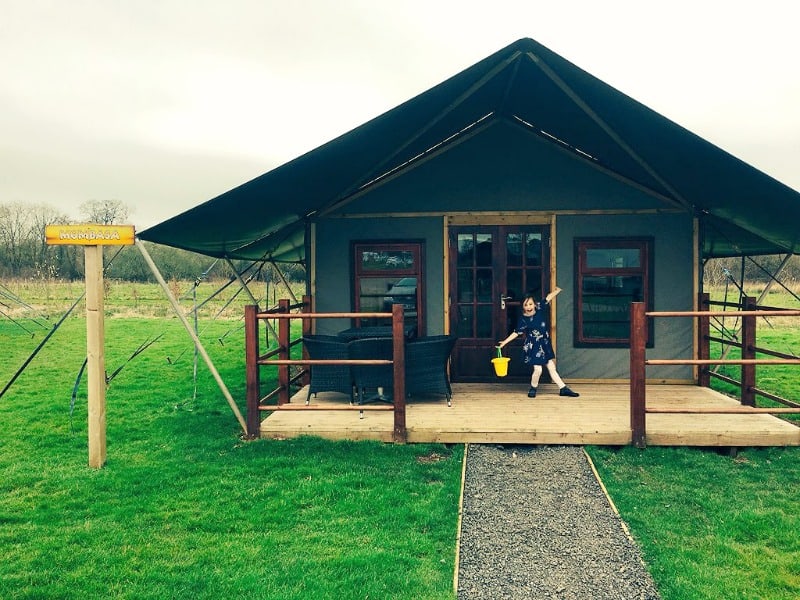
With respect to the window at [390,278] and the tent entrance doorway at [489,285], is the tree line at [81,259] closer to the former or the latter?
the window at [390,278]

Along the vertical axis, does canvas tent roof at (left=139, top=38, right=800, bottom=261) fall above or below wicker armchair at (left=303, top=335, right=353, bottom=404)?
above

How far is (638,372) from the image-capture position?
470 centimetres

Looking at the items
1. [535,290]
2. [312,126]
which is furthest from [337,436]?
[312,126]

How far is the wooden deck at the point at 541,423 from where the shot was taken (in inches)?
191

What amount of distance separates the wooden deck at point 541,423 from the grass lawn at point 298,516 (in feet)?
0.45

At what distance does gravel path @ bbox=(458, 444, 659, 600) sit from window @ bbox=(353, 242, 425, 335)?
2889 millimetres

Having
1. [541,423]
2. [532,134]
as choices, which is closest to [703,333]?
[541,423]

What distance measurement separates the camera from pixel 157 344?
13016mm

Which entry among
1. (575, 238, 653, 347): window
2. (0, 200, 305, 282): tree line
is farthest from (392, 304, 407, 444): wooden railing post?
(0, 200, 305, 282): tree line

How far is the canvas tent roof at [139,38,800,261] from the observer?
15.7 feet

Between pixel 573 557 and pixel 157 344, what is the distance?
11835 mm

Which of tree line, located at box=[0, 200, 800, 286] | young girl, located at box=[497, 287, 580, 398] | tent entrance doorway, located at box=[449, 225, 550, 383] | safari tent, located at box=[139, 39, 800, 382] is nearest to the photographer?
young girl, located at box=[497, 287, 580, 398]

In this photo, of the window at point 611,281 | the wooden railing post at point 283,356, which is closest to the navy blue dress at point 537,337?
the window at point 611,281

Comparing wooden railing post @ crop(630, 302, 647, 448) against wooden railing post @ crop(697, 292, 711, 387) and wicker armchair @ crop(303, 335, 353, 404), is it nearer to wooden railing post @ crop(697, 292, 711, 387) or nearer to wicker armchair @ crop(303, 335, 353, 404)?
wooden railing post @ crop(697, 292, 711, 387)
